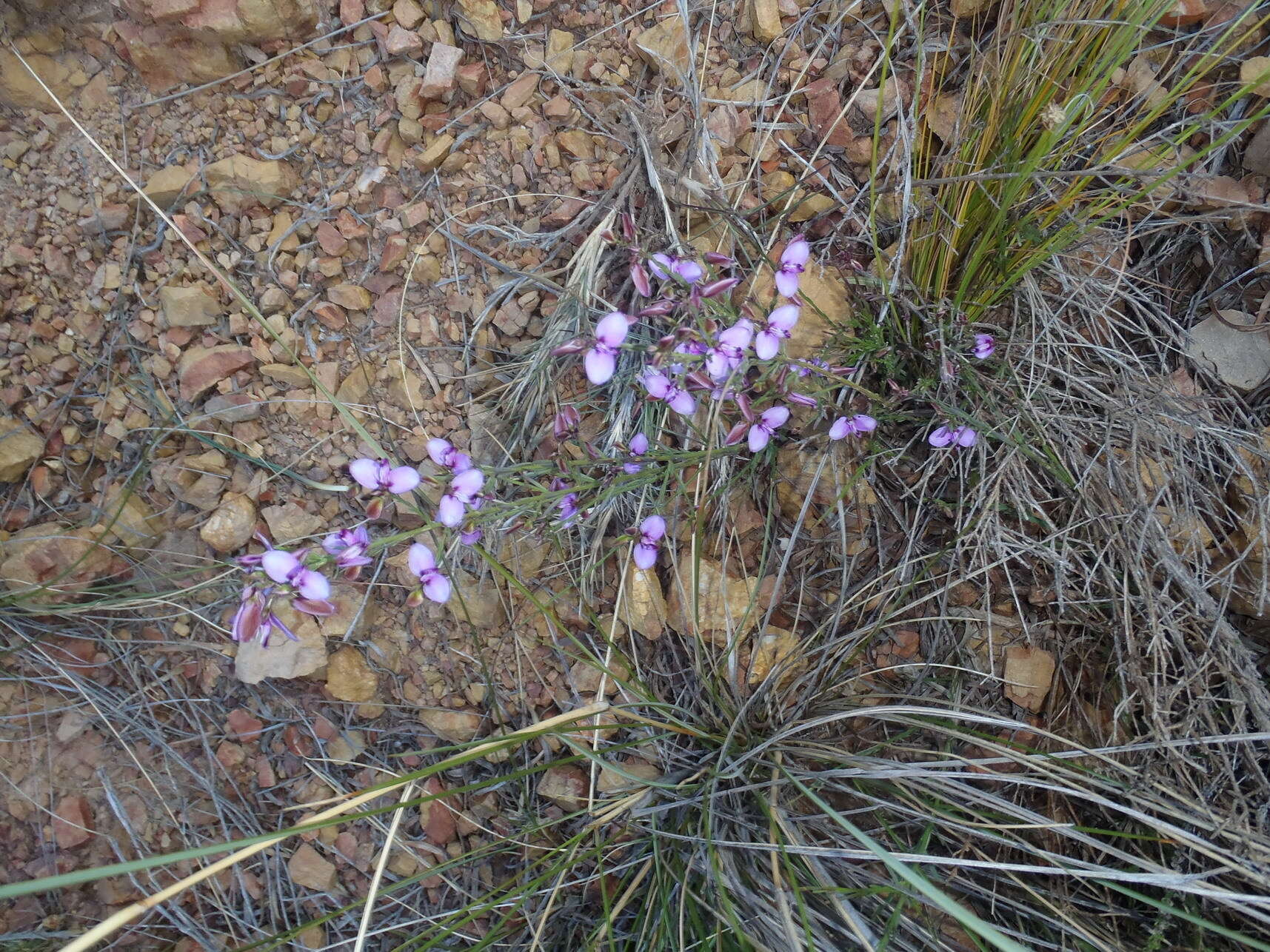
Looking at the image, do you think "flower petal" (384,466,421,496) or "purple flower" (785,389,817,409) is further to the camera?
"purple flower" (785,389,817,409)

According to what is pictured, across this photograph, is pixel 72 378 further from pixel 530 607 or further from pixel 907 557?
pixel 907 557

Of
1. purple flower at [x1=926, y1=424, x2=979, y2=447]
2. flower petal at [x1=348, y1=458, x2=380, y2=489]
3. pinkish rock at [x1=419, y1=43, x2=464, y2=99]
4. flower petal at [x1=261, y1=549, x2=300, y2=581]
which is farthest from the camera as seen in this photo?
pinkish rock at [x1=419, y1=43, x2=464, y2=99]

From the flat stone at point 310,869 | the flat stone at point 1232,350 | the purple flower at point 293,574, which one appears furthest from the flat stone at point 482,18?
the flat stone at point 310,869

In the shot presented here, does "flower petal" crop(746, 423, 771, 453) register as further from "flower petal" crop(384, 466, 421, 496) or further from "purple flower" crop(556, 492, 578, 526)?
"flower petal" crop(384, 466, 421, 496)

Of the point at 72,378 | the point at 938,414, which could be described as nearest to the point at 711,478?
the point at 938,414

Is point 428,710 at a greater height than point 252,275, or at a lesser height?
lesser

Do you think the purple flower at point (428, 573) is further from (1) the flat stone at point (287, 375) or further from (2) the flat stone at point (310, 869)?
(2) the flat stone at point (310, 869)

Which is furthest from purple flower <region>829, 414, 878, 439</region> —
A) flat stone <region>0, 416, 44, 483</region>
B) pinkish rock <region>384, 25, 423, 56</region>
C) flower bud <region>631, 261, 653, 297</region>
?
flat stone <region>0, 416, 44, 483</region>

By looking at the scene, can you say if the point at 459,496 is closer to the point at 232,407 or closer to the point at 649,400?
the point at 649,400
